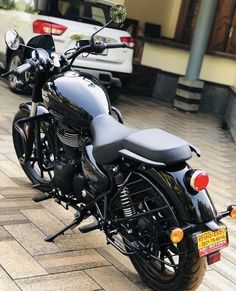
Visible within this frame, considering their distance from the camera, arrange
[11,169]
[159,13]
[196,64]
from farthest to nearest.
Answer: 1. [159,13]
2. [196,64]
3. [11,169]

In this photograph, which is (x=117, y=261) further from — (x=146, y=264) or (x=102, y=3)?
(x=102, y=3)

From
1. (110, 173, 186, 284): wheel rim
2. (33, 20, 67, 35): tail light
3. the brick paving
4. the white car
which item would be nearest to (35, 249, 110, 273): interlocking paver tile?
the brick paving

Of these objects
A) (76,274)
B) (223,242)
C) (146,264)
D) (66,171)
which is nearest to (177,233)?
(223,242)

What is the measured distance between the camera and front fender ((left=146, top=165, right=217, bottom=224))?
2.69m

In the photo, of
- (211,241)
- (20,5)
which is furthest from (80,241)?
(20,5)

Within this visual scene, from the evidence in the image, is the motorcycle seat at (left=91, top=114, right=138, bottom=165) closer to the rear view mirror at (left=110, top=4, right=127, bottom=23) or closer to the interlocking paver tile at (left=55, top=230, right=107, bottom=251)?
the interlocking paver tile at (left=55, top=230, right=107, bottom=251)

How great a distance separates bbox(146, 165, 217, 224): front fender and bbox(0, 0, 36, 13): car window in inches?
215

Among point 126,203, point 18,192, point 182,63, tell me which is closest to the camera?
point 126,203

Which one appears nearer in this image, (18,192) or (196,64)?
(18,192)

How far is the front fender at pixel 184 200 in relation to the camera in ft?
8.81

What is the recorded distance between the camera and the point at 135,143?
9.09ft

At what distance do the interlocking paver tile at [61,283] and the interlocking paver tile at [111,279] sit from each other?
1.9 inches

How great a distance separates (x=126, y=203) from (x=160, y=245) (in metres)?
0.31

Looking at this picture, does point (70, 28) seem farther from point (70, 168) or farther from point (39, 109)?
point (70, 168)
